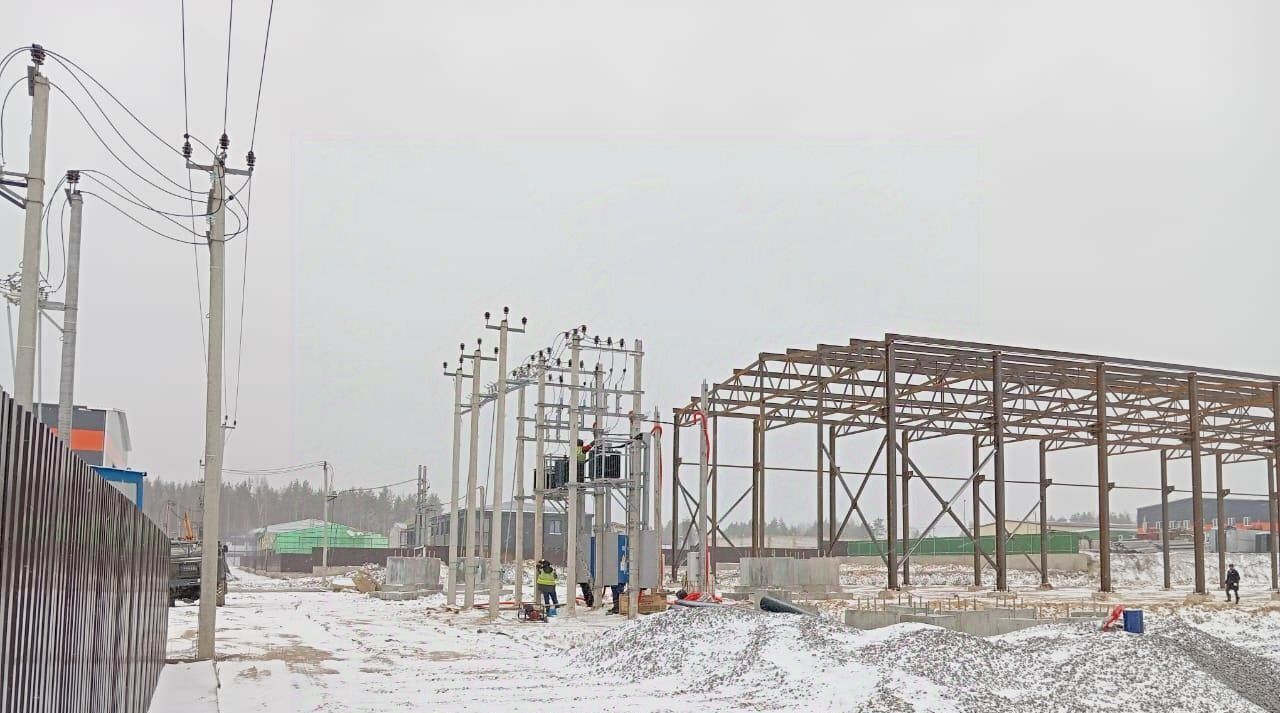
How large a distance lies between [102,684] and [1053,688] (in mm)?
11895

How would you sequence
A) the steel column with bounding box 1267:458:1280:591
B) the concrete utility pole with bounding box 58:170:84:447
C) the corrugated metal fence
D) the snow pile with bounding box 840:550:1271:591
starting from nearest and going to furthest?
the corrugated metal fence < the concrete utility pole with bounding box 58:170:84:447 < the steel column with bounding box 1267:458:1280:591 < the snow pile with bounding box 840:550:1271:591

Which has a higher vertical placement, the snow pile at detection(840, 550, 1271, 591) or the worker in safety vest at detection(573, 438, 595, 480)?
the worker in safety vest at detection(573, 438, 595, 480)

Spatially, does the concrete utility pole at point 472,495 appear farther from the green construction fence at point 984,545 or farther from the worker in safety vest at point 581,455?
the green construction fence at point 984,545

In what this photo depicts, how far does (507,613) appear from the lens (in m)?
30.3

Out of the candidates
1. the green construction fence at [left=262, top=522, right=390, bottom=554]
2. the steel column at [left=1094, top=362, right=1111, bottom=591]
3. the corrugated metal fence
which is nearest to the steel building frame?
the steel column at [left=1094, top=362, right=1111, bottom=591]

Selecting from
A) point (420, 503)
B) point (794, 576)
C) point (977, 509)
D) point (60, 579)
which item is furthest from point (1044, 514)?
point (60, 579)

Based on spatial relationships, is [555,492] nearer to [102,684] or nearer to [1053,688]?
[1053,688]

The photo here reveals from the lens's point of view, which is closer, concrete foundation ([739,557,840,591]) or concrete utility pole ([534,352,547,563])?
concrete utility pole ([534,352,547,563])

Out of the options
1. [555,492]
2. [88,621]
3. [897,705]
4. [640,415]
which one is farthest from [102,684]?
[555,492]

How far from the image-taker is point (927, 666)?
52.5ft

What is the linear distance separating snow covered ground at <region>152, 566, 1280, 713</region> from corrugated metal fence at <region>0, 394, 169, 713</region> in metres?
4.37

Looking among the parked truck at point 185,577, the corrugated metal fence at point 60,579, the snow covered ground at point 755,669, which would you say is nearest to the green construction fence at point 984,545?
the parked truck at point 185,577

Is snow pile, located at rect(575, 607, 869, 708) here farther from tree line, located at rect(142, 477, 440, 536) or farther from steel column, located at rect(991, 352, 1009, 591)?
tree line, located at rect(142, 477, 440, 536)

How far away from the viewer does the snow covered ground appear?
14758 millimetres
